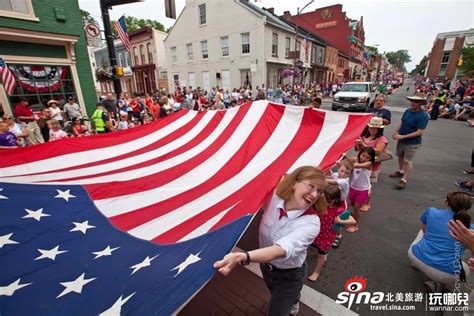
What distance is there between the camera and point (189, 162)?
3434 millimetres

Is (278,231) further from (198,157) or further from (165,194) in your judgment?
(198,157)

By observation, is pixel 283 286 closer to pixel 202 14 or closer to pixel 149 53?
pixel 202 14

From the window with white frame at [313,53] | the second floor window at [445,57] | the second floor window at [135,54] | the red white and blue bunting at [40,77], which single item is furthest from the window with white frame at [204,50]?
the second floor window at [445,57]

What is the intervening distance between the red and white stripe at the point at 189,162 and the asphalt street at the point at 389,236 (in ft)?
4.09

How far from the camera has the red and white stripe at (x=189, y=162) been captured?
2289 mm

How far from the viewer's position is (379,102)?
207 inches

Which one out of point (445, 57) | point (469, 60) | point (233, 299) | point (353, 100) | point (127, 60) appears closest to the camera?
point (233, 299)

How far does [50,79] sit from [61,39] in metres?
1.57

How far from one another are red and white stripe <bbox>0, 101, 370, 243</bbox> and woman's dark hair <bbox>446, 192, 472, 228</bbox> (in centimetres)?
123

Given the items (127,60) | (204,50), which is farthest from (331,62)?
(127,60)

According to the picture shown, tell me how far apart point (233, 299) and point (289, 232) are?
137cm

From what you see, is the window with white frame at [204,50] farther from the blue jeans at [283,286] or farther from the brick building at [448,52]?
the brick building at [448,52]

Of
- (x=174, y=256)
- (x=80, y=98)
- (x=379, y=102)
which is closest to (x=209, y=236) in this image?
(x=174, y=256)

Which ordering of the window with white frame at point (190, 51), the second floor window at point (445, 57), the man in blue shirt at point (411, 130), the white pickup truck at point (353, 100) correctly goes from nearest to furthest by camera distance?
the man in blue shirt at point (411, 130) < the white pickup truck at point (353, 100) < the window with white frame at point (190, 51) < the second floor window at point (445, 57)
